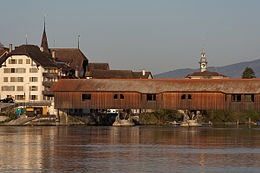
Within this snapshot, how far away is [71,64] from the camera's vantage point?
133 meters

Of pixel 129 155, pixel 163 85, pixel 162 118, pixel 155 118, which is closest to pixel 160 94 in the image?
pixel 163 85

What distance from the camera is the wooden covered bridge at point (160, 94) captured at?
85.6m

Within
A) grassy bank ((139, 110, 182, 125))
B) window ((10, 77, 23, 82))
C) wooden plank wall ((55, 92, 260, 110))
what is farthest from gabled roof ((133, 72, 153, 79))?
wooden plank wall ((55, 92, 260, 110))

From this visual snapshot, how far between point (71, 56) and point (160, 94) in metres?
52.3

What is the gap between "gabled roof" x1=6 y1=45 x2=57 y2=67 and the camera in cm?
10869

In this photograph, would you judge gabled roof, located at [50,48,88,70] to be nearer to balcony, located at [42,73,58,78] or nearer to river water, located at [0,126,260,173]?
balcony, located at [42,73,58,78]

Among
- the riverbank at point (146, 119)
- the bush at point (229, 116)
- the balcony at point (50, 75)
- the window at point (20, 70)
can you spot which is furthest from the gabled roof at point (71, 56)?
the bush at point (229, 116)

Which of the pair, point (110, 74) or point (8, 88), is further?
point (110, 74)

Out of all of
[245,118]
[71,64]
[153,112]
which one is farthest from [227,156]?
[71,64]

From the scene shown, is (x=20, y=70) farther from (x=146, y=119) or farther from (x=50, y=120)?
(x=146, y=119)

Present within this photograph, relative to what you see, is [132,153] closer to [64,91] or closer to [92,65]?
[64,91]

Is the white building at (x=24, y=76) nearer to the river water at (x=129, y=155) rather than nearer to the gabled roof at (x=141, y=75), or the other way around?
the gabled roof at (x=141, y=75)

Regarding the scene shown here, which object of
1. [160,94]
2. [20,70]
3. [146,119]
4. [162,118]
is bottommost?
[146,119]

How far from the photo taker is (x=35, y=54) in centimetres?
11200
